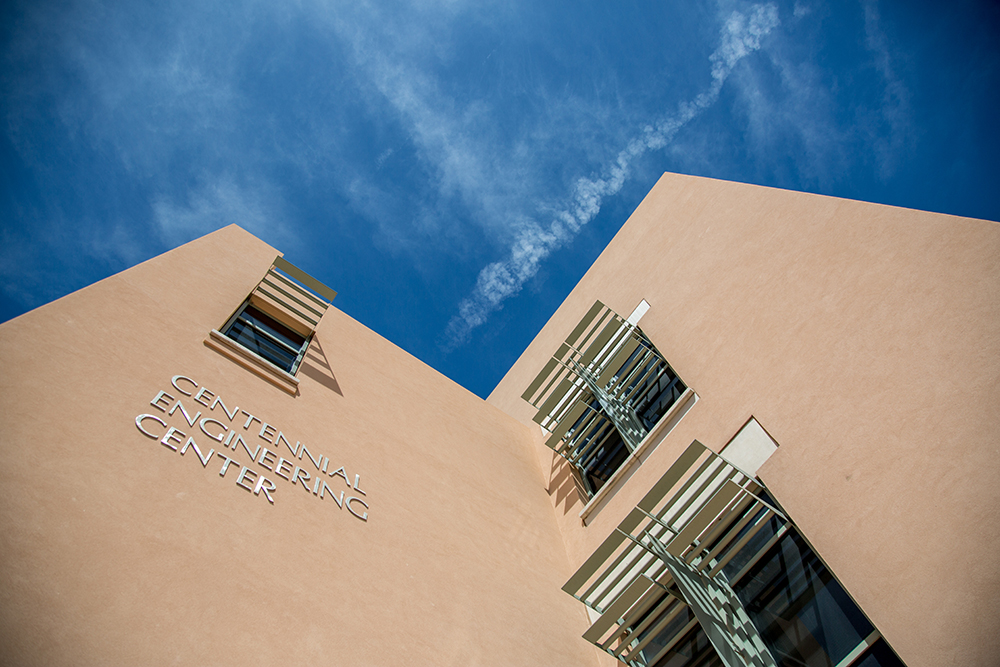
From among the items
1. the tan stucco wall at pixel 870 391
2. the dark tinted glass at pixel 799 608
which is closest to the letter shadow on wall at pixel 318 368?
the tan stucco wall at pixel 870 391

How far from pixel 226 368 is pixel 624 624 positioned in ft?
21.5

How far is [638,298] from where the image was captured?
11602 millimetres

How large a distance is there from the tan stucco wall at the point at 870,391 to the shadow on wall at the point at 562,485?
117cm

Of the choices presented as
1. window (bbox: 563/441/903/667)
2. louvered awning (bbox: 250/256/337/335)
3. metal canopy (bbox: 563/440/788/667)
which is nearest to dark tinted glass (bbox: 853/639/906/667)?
window (bbox: 563/441/903/667)

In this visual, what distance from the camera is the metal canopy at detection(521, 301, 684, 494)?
32.5ft

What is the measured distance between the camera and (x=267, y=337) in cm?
866

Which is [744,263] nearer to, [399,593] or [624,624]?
[624,624]

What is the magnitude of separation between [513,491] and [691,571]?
14.3ft

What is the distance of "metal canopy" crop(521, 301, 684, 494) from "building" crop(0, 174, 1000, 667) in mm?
189

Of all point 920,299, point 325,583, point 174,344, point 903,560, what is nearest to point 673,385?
point 920,299

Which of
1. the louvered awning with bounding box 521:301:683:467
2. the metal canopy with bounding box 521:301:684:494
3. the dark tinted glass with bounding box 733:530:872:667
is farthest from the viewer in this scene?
the louvered awning with bounding box 521:301:683:467

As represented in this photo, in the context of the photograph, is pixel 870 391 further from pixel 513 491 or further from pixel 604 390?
pixel 513 491

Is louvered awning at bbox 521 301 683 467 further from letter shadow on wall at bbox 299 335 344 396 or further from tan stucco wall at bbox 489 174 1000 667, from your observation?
letter shadow on wall at bbox 299 335 344 396

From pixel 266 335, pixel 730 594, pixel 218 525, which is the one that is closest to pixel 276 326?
pixel 266 335
